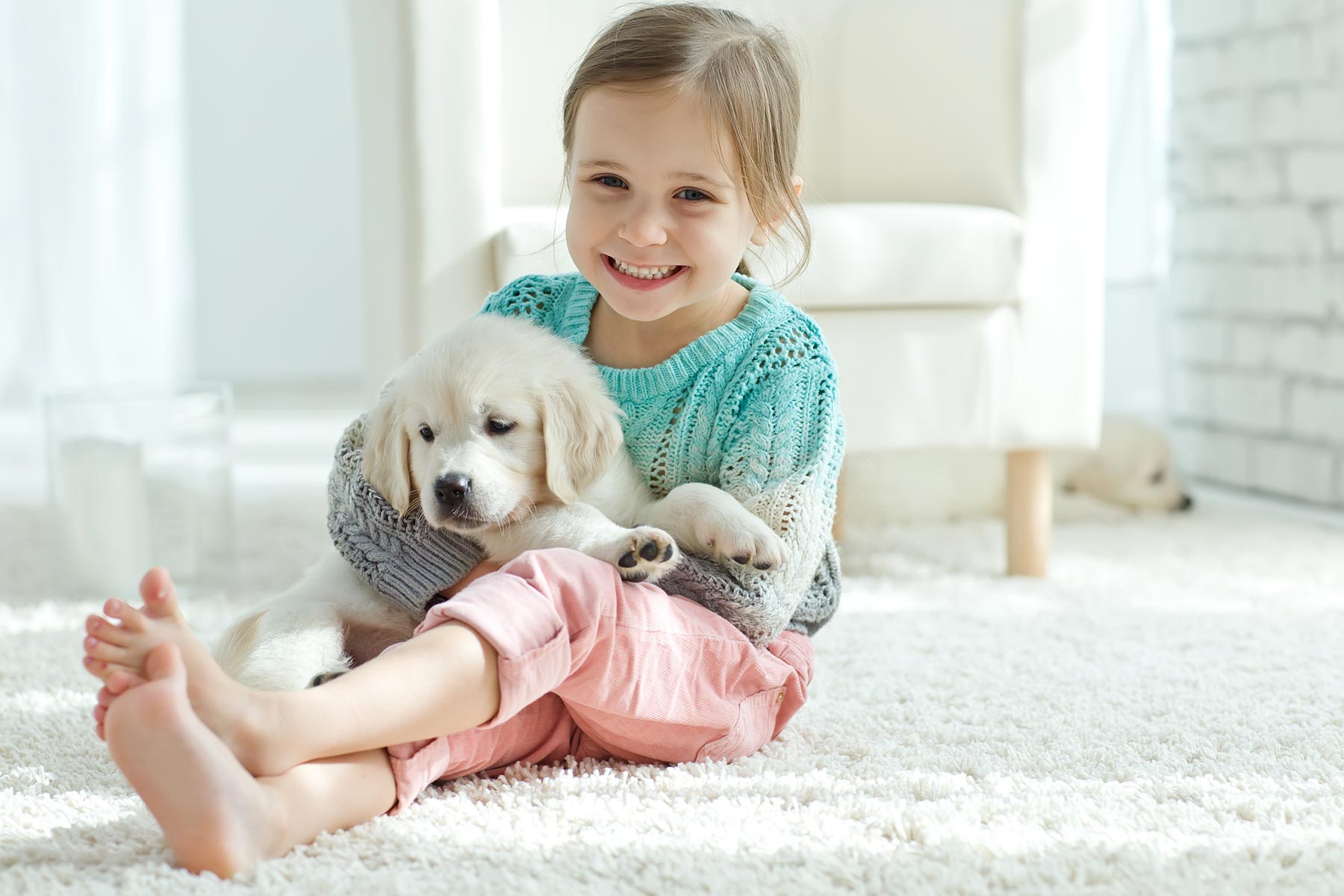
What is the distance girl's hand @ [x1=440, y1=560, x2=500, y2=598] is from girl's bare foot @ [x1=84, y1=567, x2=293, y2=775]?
33 cm

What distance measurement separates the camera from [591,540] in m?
1.24

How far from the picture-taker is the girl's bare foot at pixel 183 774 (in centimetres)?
94

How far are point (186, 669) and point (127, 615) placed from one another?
63 millimetres

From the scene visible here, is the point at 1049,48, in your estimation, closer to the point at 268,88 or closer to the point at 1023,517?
the point at 1023,517

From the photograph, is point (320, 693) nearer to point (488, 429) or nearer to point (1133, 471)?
point (488, 429)

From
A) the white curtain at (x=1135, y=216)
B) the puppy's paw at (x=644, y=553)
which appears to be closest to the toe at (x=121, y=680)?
the puppy's paw at (x=644, y=553)

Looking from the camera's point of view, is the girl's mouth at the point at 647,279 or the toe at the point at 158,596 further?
the girl's mouth at the point at 647,279

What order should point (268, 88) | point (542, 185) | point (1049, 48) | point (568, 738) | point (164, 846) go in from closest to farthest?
point (164, 846)
point (568, 738)
point (1049, 48)
point (542, 185)
point (268, 88)

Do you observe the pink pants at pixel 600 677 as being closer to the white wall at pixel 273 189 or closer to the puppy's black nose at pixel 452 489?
the puppy's black nose at pixel 452 489

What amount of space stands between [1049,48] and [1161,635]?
1019mm

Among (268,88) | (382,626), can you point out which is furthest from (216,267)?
(382,626)

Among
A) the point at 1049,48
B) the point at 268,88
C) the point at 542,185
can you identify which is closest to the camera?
the point at 1049,48

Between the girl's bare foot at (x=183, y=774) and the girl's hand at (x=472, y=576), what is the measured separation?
35 centimetres

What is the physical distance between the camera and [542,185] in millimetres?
2396
